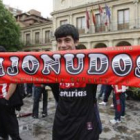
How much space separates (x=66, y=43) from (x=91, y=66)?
1.19 ft

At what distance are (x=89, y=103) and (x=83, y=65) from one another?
45cm

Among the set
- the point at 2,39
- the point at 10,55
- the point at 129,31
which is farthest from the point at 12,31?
the point at 10,55

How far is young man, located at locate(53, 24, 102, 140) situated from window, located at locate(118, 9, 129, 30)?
2146 centimetres

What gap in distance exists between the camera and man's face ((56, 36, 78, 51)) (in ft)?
7.71

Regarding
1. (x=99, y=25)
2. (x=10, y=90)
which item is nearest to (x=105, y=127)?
(x=10, y=90)

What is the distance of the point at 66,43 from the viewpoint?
2387mm

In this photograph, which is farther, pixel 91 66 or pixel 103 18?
pixel 103 18

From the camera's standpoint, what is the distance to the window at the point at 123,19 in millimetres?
23122

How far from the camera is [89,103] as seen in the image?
2.28m

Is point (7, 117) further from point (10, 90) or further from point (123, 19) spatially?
point (123, 19)

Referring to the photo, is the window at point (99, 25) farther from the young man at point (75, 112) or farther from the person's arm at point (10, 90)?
the young man at point (75, 112)

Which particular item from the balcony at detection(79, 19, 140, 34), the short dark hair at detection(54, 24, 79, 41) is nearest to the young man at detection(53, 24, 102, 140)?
the short dark hair at detection(54, 24, 79, 41)

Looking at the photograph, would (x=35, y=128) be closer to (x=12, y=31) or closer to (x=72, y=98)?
(x=72, y=98)

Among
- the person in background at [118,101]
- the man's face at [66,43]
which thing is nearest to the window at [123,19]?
the person in background at [118,101]
